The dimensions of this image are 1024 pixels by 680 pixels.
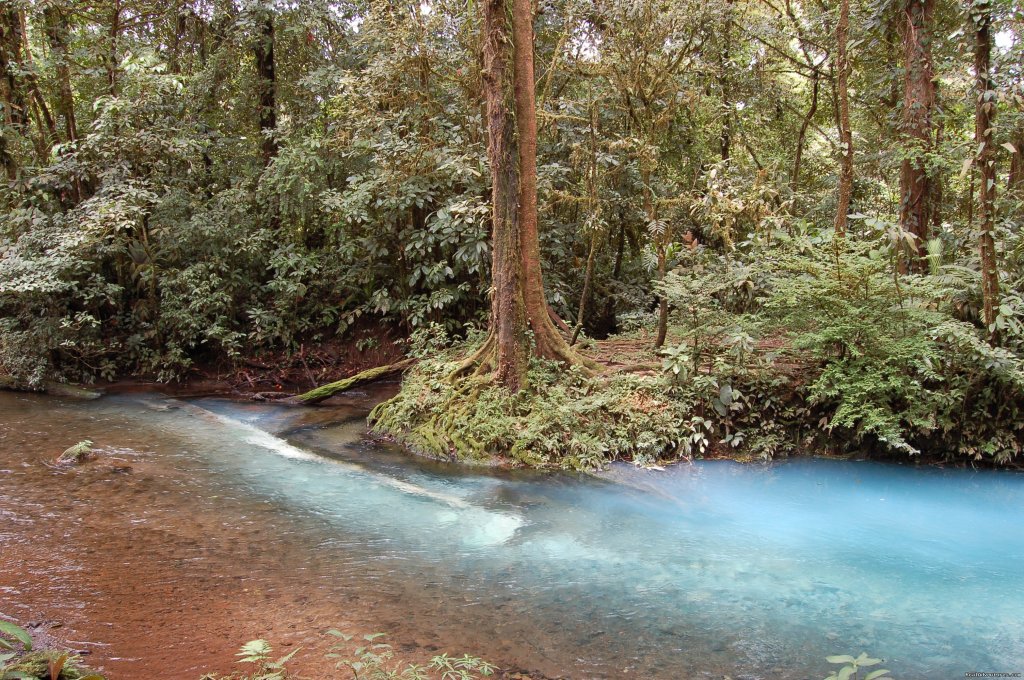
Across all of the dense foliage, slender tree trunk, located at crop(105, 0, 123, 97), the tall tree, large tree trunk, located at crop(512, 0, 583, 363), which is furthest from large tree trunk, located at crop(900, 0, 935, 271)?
slender tree trunk, located at crop(105, 0, 123, 97)

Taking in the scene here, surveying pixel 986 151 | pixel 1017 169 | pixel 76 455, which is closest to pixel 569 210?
pixel 986 151

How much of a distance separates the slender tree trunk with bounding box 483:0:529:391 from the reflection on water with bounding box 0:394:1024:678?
159 centimetres

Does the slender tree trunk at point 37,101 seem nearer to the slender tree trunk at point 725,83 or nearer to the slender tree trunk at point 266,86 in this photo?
the slender tree trunk at point 266,86

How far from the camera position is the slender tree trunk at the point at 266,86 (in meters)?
13.2

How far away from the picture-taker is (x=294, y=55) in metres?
13.8

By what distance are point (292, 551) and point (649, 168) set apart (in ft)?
21.1

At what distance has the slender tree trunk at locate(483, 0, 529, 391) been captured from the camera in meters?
7.91

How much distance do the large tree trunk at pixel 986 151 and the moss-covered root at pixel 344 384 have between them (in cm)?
800

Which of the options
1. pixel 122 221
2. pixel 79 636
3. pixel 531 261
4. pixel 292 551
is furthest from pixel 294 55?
pixel 79 636

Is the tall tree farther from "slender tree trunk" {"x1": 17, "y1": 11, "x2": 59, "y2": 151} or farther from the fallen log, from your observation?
"slender tree trunk" {"x1": 17, "y1": 11, "x2": 59, "y2": 151}

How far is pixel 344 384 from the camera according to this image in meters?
10.8

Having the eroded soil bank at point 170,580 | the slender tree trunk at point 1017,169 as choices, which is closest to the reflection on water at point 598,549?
the eroded soil bank at point 170,580

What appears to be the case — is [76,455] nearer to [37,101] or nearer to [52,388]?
[52,388]

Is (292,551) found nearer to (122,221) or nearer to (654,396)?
(654,396)
